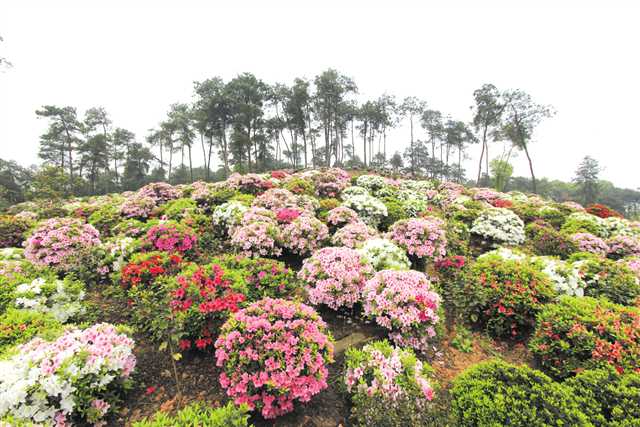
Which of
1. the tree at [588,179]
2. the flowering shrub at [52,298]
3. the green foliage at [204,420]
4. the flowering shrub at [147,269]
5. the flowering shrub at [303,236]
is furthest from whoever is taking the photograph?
the tree at [588,179]

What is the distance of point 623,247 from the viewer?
28.1 feet

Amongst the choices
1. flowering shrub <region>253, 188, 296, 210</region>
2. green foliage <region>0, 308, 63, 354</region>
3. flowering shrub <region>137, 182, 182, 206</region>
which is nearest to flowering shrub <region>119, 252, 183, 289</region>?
green foliage <region>0, 308, 63, 354</region>

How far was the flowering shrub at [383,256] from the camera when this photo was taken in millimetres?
5865

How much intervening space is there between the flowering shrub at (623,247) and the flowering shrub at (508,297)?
6783 millimetres

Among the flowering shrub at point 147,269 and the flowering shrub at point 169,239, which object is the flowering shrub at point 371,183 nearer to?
the flowering shrub at point 169,239

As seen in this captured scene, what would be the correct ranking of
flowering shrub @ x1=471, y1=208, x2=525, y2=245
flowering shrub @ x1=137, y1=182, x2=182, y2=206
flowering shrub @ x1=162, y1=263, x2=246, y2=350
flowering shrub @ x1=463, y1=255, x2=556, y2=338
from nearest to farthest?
flowering shrub @ x1=162, y1=263, x2=246, y2=350 < flowering shrub @ x1=463, y1=255, x2=556, y2=338 < flowering shrub @ x1=471, y1=208, x2=525, y2=245 < flowering shrub @ x1=137, y1=182, x2=182, y2=206

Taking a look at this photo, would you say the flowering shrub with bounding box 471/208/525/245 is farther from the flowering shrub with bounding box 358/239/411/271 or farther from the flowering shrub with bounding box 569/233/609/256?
the flowering shrub with bounding box 358/239/411/271

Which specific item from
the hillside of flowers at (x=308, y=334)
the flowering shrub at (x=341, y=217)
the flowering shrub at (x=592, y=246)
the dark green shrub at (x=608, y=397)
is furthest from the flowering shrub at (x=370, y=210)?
the dark green shrub at (x=608, y=397)

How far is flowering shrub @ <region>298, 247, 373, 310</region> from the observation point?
4.93 m

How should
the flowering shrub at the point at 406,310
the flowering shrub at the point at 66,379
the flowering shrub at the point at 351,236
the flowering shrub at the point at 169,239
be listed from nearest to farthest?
the flowering shrub at the point at 66,379, the flowering shrub at the point at 406,310, the flowering shrub at the point at 169,239, the flowering shrub at the point at 351,236

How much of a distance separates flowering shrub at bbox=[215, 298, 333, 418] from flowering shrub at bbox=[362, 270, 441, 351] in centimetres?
137

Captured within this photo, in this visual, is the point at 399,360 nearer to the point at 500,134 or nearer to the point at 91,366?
the point at 91,366

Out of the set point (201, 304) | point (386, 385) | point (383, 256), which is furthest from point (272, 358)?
point (383, 256)

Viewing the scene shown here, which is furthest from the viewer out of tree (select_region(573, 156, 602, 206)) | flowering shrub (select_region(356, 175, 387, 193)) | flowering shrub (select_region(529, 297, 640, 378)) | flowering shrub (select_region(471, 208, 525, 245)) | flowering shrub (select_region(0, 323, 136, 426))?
tree (select_region(573, 156, 602, 206))
